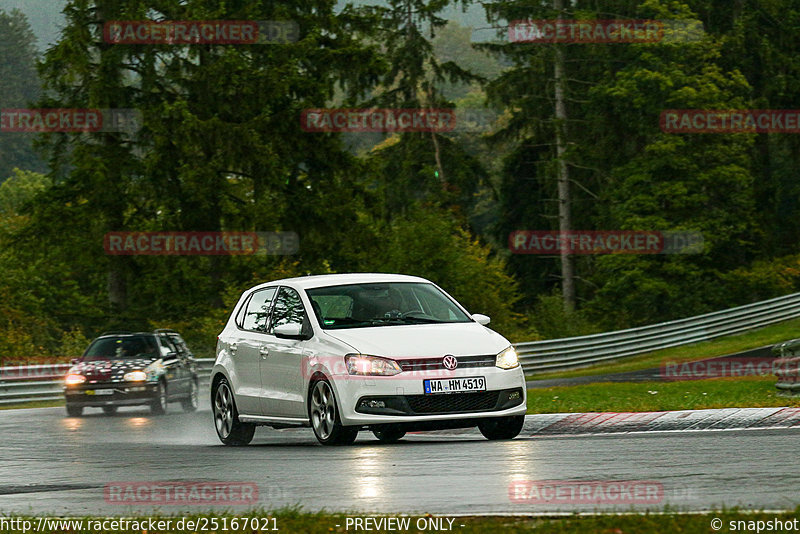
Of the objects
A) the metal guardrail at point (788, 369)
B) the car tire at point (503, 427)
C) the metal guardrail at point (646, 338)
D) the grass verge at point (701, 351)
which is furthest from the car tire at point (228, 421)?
the metal guardrail at point (646, 338)

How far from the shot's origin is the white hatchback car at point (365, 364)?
45.4 feet

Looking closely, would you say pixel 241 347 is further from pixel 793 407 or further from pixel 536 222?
pixel 536 222

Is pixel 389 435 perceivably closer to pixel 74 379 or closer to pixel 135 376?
pixel 135 376

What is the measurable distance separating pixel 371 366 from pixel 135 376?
1391 cm

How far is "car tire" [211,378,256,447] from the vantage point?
53.8 feet

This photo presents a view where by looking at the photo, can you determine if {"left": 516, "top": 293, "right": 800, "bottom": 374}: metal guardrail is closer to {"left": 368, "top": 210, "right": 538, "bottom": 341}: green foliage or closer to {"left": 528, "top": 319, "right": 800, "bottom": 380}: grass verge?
{"left": 528, "top": 319, "right": 800, "bottom": 380}: grass verge

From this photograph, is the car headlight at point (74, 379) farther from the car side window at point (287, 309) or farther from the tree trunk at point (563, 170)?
the tree trunk at point (563, 170)

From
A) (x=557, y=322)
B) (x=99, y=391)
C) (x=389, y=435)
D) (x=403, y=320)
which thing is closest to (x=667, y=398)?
(x=389, y=435)

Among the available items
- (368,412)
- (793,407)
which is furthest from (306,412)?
(793,407)

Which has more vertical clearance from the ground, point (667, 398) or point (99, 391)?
point (667, 398)

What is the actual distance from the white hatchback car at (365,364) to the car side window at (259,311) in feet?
0.06

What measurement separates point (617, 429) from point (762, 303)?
35.9 metres

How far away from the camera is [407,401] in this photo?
13828 millimetres

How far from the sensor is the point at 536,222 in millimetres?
67562
